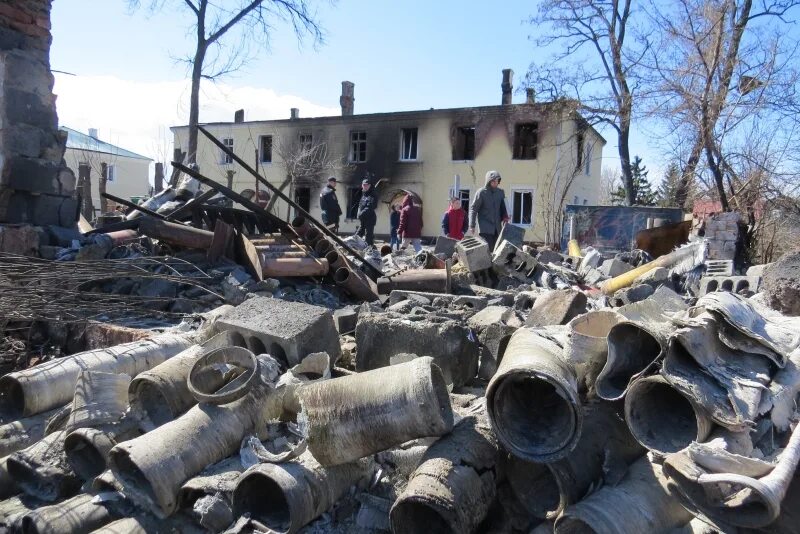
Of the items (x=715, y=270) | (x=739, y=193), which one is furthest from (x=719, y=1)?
(x=715, y=270)

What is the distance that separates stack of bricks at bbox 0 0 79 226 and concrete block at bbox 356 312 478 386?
478cm

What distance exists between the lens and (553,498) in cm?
257

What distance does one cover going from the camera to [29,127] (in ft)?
21.7

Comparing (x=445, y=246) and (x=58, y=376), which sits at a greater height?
(x=445, y=246)

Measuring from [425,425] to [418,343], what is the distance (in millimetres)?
1205

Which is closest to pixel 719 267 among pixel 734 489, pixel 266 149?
pixel 734 489

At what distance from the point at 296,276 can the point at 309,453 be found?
157 inches

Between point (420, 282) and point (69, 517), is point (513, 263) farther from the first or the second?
point (69, 517)

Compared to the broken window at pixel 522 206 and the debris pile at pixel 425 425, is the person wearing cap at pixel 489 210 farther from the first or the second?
the broken window at pixel 522 206

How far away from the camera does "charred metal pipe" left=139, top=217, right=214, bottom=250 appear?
262 inches

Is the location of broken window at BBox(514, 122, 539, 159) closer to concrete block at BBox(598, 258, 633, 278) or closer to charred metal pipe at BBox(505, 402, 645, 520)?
concrete block at BBox(598, 258, 633, 278)

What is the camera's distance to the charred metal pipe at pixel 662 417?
2.38m

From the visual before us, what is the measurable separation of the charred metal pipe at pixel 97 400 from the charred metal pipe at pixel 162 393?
0.10m

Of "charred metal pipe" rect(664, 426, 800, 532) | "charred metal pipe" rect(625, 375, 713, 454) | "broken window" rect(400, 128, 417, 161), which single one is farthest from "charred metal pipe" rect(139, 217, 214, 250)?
"broken window" rect(400, 128, 417, 161)
